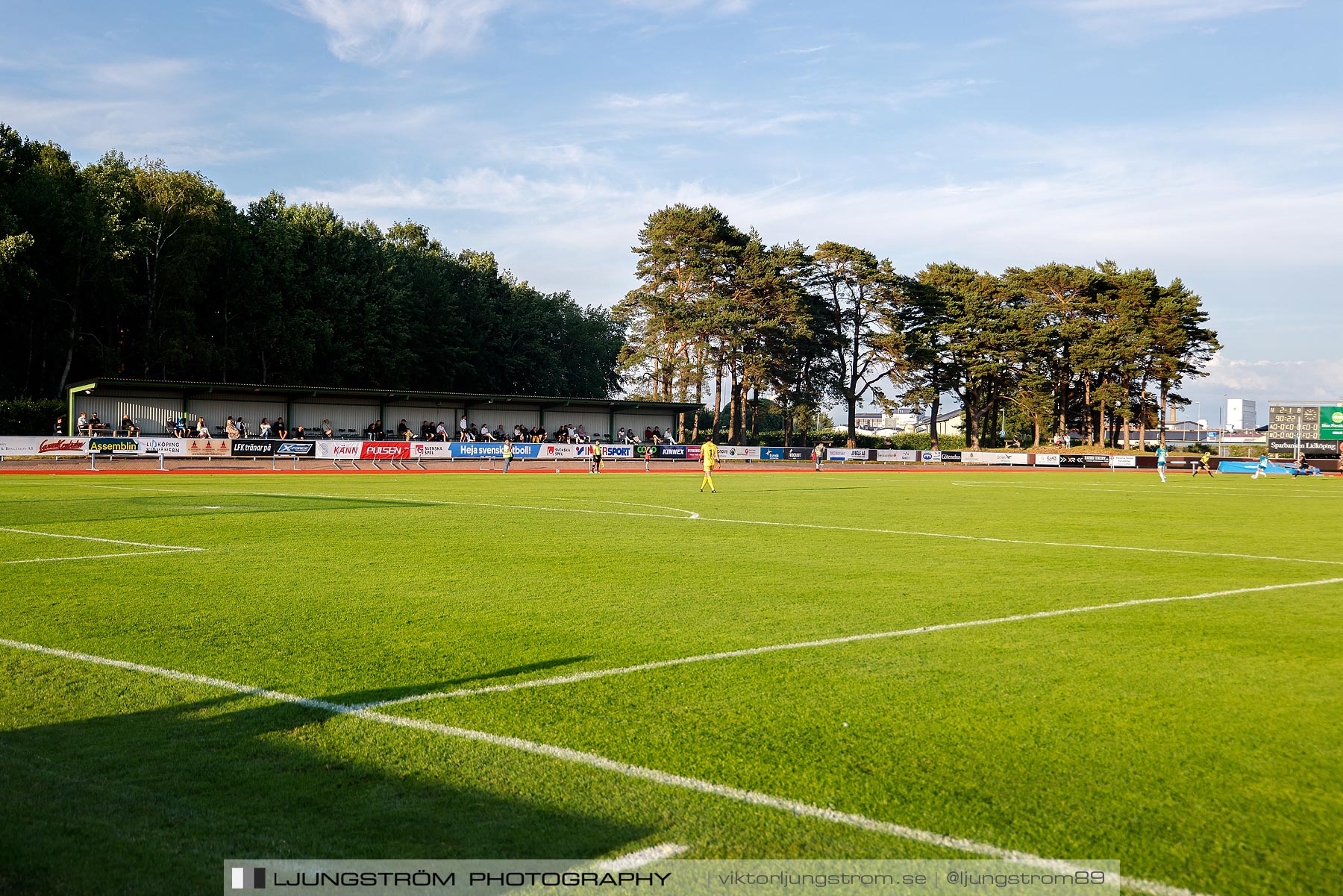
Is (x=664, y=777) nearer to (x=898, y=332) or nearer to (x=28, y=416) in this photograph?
(x=28, y=416)

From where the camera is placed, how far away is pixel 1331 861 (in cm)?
342

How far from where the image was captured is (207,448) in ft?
146

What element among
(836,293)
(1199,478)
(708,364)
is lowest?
(1199,478)

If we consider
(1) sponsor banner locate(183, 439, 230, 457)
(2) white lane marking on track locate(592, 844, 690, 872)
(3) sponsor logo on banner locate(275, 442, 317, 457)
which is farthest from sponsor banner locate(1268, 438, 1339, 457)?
(2) white lane marking on track locate(592, 844, 690, 872)

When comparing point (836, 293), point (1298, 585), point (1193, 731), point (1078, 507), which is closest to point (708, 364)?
point (836, 293)

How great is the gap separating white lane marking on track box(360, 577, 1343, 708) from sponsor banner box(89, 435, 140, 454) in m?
42.2

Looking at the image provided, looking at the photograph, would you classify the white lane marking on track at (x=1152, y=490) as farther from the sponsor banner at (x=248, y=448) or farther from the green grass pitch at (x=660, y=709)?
the sponsor banner at (x=248, y=448)

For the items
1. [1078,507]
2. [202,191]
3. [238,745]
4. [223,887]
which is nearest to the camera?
[223,887]

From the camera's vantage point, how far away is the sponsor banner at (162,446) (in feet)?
140

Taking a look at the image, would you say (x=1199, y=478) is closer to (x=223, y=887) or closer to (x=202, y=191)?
(x=223, y=887)

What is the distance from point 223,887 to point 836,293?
83.4 m

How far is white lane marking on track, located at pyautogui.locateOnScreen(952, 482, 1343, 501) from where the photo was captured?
30.5m

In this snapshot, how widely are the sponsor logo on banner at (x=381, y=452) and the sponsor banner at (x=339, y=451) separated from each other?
0.17 m

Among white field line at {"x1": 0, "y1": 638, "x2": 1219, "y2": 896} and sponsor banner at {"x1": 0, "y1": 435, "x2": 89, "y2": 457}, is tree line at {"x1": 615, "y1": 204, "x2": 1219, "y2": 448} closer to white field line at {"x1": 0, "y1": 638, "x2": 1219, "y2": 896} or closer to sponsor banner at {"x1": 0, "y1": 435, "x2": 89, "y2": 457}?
sponsor banner at {"x1": 0, "y1": 435, "x2": 89, "y2": 457}
